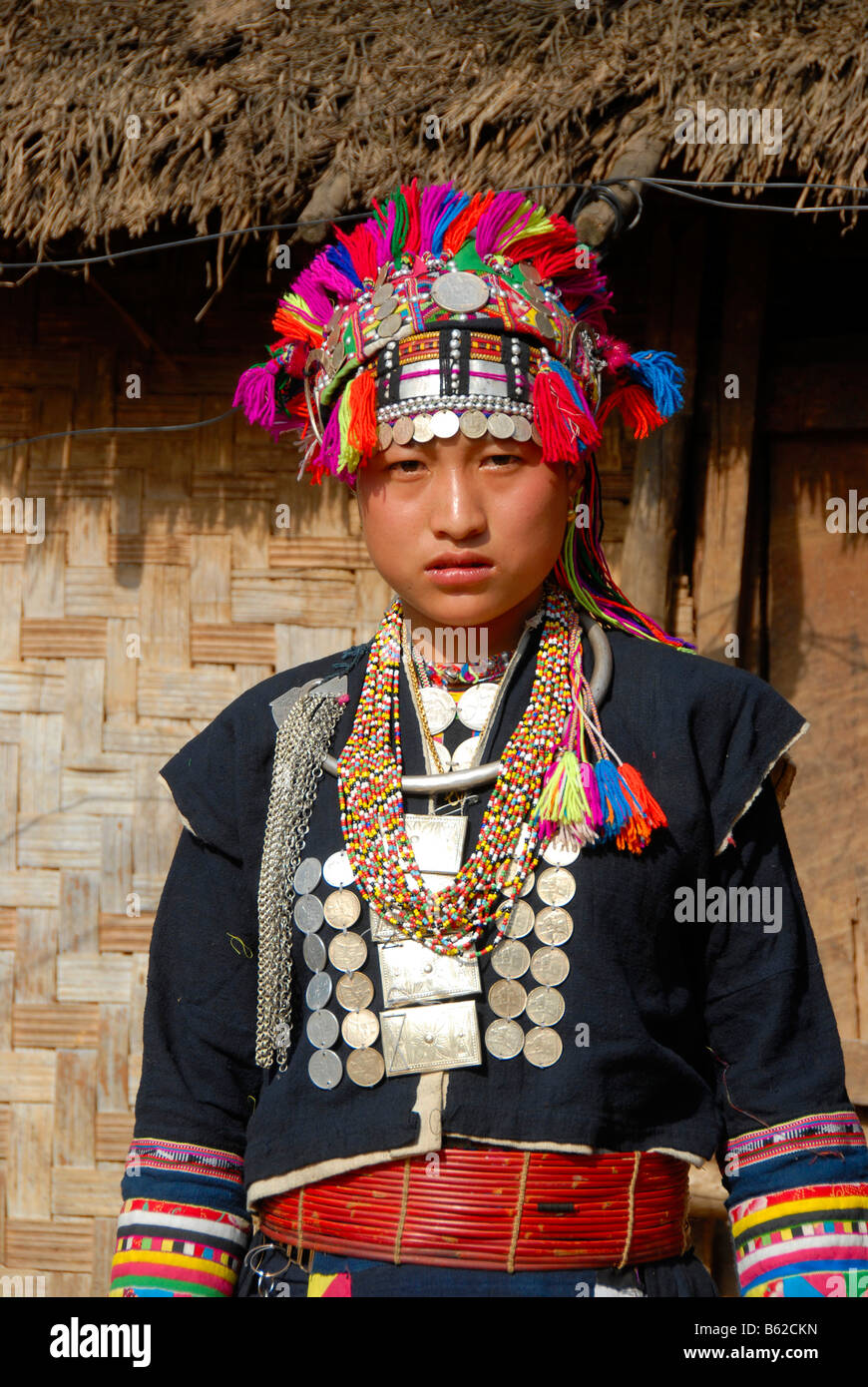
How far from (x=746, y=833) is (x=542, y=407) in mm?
682

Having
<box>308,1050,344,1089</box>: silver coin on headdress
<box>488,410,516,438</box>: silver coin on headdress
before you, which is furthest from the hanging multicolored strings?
<box>488,410,516,438</box>: silver coin on headdress

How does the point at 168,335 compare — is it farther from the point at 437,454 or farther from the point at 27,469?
the point at 437,454

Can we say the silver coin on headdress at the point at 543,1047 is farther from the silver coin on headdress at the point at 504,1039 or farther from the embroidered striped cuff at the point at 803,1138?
the embroidered striped cuff at the point at 803,1138

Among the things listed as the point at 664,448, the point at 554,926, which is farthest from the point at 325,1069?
the point at 664,448

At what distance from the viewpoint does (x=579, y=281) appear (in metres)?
2.12

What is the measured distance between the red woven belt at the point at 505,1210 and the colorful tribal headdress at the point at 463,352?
32.2 inches

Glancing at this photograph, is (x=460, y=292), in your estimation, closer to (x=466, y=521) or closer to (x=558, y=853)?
(x=466, y=521)

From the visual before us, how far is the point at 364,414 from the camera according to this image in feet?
6.41

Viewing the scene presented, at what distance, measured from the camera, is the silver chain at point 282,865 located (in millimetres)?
1960

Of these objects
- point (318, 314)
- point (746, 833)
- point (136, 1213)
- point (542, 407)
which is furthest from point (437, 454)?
point (136, 1213)

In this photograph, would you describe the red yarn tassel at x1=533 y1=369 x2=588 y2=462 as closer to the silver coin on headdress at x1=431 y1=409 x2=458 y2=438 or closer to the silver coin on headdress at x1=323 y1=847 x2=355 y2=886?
the silver coin on headdress at x1=431 y1=409 x2=458 y2=438

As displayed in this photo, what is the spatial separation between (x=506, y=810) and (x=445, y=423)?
1.82 ft

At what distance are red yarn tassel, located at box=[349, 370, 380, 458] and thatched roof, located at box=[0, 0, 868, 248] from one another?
1.17 m

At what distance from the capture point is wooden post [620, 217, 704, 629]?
3332 mm
